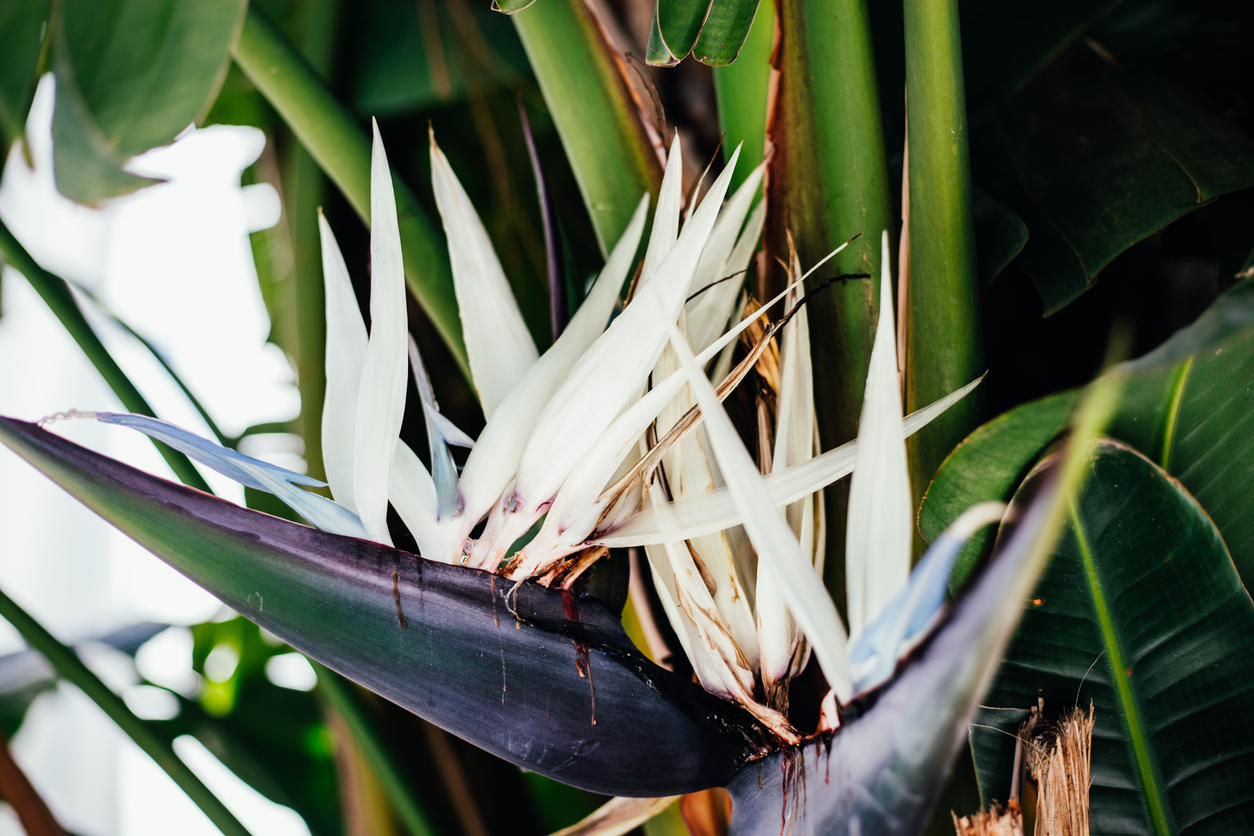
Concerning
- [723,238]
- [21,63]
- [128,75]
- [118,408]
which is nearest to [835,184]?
[723,238]

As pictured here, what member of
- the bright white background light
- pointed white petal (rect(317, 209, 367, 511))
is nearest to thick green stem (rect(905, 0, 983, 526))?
pointed white petal (rect(317, 209, 367, 511))

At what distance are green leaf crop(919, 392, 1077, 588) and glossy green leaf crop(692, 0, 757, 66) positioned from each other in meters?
0.16

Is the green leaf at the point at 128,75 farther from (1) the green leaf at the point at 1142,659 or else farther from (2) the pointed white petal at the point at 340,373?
(1) the green leaf at the point at 1142,659

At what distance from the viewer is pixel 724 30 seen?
24 centimetres

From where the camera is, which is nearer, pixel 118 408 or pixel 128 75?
pixel 128 75

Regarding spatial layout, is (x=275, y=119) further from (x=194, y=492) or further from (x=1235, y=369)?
(x=1235, y=369)

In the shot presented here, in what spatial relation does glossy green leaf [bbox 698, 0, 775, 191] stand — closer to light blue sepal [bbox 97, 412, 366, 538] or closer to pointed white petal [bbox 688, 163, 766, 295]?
pointed white petal [bbox 688, 163, 766, 295]

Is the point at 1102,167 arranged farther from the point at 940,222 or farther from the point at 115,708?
the point at 115,708

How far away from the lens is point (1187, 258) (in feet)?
1.26

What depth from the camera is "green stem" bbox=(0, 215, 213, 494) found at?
0.30m

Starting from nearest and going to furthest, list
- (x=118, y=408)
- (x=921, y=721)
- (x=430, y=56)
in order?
(x=921, y=721) < (x=430, y=56) < (x=118, y=408)

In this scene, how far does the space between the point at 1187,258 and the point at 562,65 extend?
1.19 feet

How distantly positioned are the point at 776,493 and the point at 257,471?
171mm

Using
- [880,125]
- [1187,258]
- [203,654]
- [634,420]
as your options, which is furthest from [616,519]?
[203,654]
